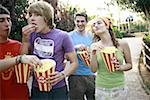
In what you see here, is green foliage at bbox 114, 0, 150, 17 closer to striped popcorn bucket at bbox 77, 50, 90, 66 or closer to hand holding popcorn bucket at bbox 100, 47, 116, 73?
striped popcorn bucket at bbox 77, 50, 90, 66

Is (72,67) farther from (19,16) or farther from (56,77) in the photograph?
(19,16)

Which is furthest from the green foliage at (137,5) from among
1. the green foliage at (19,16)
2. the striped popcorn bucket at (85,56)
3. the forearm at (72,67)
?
the forearm at (72,67)

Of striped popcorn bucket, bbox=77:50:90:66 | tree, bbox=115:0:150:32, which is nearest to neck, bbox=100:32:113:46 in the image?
striped popcorn bucket, bbox=77:50:90:66

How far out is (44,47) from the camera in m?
3.00

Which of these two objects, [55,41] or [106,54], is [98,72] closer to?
[106,54]

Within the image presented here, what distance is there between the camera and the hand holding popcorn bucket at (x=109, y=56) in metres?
3.42

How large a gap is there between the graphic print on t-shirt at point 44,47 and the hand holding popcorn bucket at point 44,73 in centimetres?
13

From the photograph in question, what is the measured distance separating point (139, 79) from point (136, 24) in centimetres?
3680

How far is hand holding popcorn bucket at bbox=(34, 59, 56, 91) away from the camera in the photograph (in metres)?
2.76

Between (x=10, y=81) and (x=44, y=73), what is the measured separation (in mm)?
358

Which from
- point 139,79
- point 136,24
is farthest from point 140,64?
point 136,24

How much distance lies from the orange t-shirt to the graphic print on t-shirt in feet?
0.47

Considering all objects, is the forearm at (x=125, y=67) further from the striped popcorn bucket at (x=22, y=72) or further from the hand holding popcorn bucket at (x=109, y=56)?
the striped popcorn bucket at (x=22, y=72)

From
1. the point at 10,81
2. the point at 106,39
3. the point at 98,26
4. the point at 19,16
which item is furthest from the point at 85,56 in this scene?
the point at 19,16
